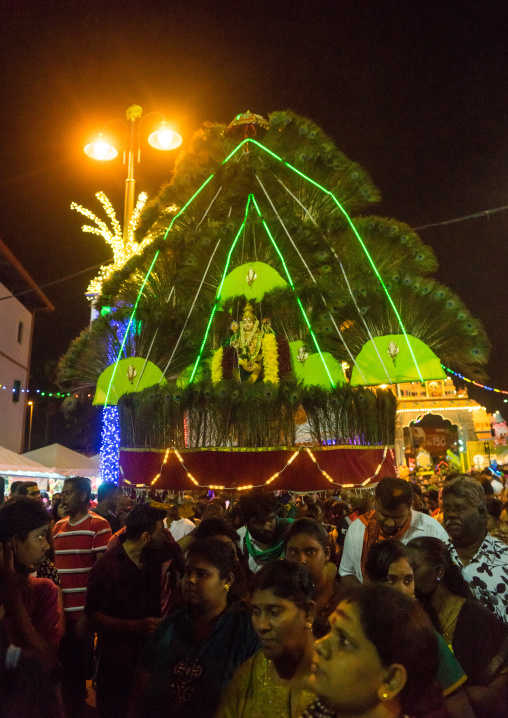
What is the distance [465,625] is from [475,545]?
33.3 inches

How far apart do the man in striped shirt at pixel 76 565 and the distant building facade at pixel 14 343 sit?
1933 cm

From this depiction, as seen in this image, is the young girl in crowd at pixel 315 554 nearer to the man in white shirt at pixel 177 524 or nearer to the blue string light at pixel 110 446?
the man in white shirt at pixel 177 524

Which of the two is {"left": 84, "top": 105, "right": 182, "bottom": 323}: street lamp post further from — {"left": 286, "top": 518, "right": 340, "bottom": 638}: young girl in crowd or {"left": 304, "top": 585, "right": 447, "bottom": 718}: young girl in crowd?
{"left": 304, "top": 585, "right": 447, "bottom": 718}: young girl in crowd

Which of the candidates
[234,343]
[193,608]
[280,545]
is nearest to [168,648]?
[193,608]

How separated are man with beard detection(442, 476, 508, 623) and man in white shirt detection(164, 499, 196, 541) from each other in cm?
329

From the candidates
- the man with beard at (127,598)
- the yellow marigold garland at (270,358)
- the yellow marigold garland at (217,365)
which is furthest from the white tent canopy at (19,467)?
the man with beard at (127,598)

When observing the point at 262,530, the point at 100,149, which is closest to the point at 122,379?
the point at 262,530

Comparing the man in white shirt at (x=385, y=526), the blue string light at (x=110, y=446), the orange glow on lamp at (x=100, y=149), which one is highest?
the orange glow on lamp at (x=100, y=149)

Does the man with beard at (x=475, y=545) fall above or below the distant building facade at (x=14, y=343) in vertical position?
below

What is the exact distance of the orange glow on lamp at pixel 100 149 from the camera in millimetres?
9909

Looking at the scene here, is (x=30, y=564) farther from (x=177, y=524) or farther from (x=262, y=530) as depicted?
(x=177, y=524)

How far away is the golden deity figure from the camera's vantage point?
22.1 ft

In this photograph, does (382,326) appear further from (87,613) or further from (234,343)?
(87,613)

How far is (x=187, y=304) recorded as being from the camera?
7.09 metres
